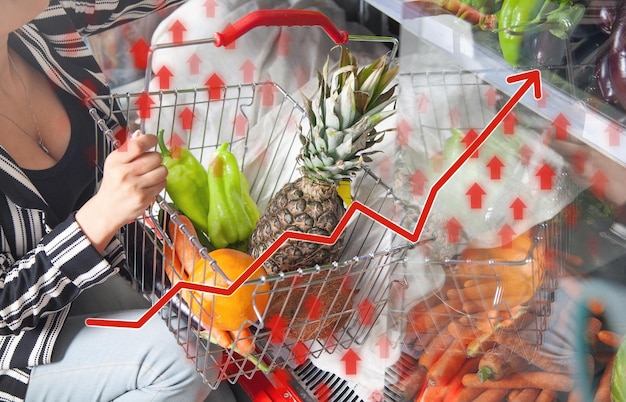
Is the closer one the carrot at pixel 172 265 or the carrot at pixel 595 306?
the carrot at pixel 595 306

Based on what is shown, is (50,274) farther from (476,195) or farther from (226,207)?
(476,195)

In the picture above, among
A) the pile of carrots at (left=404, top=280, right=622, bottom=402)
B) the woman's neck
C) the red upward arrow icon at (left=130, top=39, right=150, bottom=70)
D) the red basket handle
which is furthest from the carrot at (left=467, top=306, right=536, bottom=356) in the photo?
the red upward arrow icon at (left=130, top=39, right=150, bottom=70)

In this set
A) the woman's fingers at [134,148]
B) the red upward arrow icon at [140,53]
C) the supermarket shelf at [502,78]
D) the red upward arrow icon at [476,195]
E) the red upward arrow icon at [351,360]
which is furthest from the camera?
the red upward arrow icon at [140,53]

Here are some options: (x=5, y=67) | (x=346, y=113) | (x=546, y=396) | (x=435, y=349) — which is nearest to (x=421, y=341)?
(x=435, y=349)

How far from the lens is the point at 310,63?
1.12 metres

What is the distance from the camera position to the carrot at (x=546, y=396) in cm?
54

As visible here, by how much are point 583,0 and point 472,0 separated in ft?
0.32

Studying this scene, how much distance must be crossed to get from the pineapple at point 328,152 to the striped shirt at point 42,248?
198 millimetres

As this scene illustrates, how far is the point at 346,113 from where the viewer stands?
629 millimetres

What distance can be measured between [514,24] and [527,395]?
1.00 ft

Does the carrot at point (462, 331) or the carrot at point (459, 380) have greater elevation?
the carrot at point (462, 331)

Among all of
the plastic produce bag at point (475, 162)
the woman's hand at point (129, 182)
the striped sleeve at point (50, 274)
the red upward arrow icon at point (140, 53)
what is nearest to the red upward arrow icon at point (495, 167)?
the plastic produce bag at point (475, 162)

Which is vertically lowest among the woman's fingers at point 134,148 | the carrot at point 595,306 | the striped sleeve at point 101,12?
the carrot at point 595,306

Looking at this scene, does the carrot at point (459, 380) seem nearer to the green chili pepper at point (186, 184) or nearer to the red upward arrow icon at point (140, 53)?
the green chili pepper at point (186, 184)
